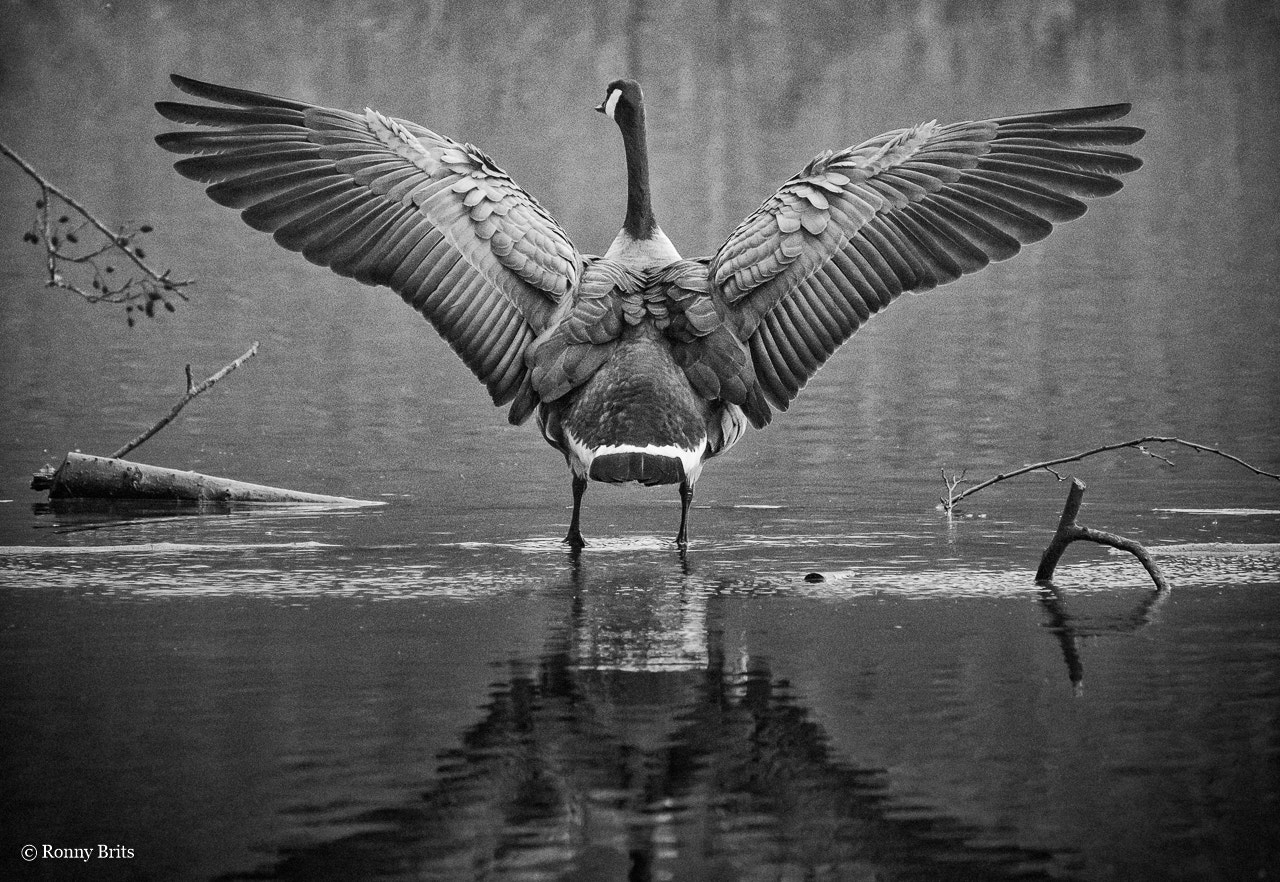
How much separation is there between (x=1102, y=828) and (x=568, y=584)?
12.7 feet

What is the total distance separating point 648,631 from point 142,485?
16.5 ft

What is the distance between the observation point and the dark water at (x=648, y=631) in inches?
185

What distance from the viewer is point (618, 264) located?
9805 mm

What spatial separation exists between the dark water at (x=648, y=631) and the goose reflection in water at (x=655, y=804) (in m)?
0.01

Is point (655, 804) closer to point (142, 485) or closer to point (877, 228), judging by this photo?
point (877, 228)

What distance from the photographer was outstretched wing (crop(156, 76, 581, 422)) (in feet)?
30.8

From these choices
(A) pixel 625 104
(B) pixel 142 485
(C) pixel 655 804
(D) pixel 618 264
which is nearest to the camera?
(C) pixel 655 804

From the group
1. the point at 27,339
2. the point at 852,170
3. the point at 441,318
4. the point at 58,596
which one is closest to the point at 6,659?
the point at 58,596

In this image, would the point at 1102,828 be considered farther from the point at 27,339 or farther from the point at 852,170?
the point at 27,339

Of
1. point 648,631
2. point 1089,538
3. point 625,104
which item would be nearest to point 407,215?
point 625,104

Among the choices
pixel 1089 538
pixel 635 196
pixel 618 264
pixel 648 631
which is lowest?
pixel 648 631

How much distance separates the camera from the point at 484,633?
7117mm

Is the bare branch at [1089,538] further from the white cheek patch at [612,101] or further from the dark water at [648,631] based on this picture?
the white cheek patch at [612,101]

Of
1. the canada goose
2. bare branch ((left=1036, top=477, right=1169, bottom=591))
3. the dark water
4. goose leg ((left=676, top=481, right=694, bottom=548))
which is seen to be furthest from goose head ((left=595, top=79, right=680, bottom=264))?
bare branch ((left=1036, top=477, right=1169, bottom=591))
